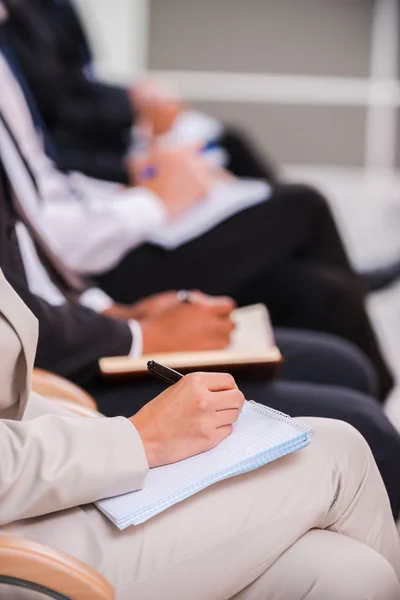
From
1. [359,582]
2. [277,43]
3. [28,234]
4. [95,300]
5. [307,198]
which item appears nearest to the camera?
[359,582]

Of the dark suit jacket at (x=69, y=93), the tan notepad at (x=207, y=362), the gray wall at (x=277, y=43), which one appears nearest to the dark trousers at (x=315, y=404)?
the tan notepad at (x=207, y=362)

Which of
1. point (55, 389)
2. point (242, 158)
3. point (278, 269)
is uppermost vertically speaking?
point (55, 389)

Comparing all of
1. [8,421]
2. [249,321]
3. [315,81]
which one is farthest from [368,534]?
[315,81]

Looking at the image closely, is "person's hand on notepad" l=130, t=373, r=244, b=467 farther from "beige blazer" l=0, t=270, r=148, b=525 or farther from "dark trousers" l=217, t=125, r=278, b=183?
"dark trousers" l=217, t=125, r=278, b=183

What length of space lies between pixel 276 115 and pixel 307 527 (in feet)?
15.7

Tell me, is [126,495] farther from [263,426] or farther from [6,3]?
[6,3]

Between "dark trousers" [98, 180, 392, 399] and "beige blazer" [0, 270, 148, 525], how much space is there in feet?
3.48

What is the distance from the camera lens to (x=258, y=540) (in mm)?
889

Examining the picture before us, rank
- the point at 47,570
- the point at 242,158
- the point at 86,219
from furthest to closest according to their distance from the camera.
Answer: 1. the point at 242,158
2. the point at 86,219
3. the point at 47,570

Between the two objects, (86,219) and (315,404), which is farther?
(86,219)

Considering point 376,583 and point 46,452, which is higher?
point 46,452

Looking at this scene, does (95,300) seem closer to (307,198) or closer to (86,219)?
(86,219)

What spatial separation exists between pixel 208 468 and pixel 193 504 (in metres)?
0.04

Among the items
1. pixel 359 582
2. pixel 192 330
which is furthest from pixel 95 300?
pixel 359 582
